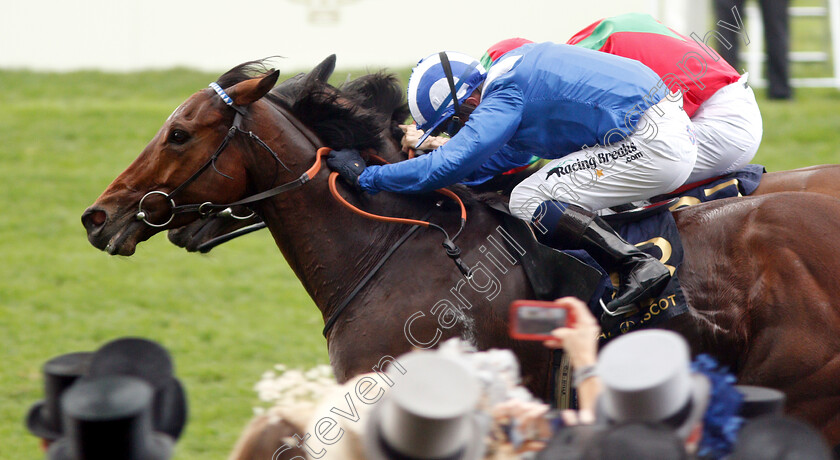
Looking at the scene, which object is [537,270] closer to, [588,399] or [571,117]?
[571,117]

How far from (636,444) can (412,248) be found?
2.01 metres

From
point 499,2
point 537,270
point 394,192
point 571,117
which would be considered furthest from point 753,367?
point 499,2

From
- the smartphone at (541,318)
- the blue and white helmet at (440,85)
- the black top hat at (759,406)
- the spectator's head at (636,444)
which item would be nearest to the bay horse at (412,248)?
the blue and white helmet at (440,85)

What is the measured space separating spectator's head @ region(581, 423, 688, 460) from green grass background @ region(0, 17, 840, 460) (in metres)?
3.18

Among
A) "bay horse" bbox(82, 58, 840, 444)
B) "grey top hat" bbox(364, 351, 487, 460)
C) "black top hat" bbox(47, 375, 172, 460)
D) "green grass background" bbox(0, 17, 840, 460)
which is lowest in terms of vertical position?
"green grass background" bbox(0, 17, 840, 460)

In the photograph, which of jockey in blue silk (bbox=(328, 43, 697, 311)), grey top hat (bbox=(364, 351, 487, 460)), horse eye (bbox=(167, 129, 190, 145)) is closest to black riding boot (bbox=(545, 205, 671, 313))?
jockey in blue silk (bbox=(328, 43, 697, 311))

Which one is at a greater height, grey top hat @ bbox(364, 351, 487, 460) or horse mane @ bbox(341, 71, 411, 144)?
grey top hat @ bbox(364, 351, 487, 460)

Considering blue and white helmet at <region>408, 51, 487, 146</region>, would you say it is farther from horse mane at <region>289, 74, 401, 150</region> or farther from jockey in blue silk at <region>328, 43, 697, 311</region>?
horse mane at <region>289, 74, 401, 150</region>

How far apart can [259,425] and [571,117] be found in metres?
1.63

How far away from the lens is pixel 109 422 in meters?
1.72

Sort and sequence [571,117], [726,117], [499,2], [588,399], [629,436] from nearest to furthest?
[629,436]
[588,399]
[571,117]
[726,117]
[499,2]

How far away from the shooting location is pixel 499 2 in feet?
31.3

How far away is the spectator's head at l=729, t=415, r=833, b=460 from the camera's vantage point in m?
1.65

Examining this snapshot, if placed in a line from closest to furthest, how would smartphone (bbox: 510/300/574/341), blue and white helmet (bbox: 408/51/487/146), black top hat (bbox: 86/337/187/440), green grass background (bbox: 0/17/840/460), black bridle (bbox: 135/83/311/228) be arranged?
1. black top hat (bbox: 86/337/187/440)
2. smartphone (bbox: 510/300/574/341)
3. black bridle (bbox: 135/83/311/228)
4. blue and white helmet (bbox: 408/51/487/146)
5. green grass background (bbox: 0/17/840/460)
